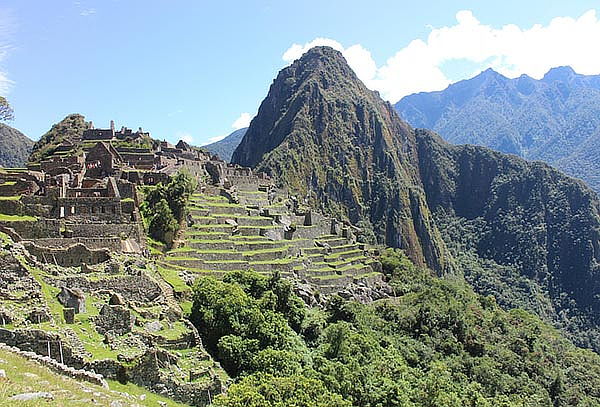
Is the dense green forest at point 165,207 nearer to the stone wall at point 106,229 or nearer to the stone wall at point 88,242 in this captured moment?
the stone wall at point 106,229

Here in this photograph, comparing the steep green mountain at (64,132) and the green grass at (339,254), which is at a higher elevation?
the steep green mountain at (64,132)

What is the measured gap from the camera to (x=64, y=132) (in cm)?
6278

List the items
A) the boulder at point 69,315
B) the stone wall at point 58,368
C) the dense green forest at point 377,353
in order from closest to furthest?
the stone wall at point 58,368
the boulder at point 69,315
the dense green forest at point 377,353

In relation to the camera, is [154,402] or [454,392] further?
[454,392]

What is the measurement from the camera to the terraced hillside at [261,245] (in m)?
34.5

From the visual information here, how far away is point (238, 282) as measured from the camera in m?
32.0

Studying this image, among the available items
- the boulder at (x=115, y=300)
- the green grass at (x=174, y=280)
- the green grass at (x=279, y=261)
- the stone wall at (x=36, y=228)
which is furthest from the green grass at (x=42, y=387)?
the green grass at (x=279, y=261)

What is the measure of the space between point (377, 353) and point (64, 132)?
49.8 meters

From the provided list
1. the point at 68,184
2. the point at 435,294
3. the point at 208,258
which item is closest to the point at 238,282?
the point at 208,258

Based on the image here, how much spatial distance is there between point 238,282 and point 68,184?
1300cm

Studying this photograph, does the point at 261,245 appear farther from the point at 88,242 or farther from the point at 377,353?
the point at 88,242

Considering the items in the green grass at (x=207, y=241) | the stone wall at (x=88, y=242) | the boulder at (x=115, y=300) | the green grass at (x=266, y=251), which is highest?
the stone wall at (x=88, y=242)

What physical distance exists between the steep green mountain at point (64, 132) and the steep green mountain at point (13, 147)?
124ft

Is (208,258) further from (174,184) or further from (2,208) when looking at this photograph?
(2,208)
